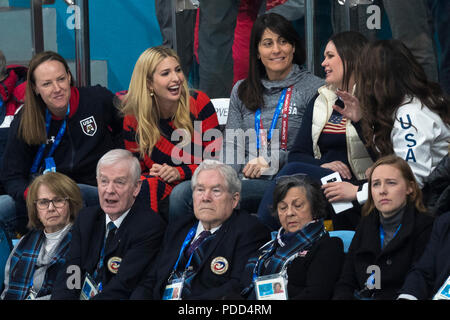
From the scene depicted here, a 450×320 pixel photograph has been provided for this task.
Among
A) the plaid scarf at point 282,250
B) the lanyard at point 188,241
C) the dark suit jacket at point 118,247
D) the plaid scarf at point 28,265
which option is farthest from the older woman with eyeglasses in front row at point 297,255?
the plaid scarf at point 28,265

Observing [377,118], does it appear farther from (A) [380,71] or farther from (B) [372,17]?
(B) [372,17]

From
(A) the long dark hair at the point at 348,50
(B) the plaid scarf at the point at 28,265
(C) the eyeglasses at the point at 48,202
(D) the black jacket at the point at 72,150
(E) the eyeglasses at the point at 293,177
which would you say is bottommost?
(B) the plaid scarf at the point at 28,265

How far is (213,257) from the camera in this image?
12.1ft

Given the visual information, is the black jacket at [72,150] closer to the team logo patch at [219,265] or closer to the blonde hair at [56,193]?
the blonde hair at [56,193]

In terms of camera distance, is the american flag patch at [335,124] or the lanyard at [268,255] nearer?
the lanyard at [268,255]

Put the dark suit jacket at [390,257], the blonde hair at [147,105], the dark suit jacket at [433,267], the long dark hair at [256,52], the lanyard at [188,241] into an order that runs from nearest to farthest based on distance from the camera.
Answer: the dark suit jacket at [433,267] < the dark suit jacket at [390,257] < the lanyard at [188,241] < the blonde hair at [147,105] < the long dark hair at [256,52]

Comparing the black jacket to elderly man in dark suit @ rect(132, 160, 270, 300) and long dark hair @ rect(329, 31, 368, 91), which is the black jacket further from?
long dark hair @ rect(329, 31, 368, 91)

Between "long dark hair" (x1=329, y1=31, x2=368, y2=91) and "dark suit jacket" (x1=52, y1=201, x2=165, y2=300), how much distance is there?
52.9 inches

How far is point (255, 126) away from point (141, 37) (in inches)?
94.4

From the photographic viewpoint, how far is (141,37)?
6.80 m

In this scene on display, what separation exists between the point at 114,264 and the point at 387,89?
5.18 feet

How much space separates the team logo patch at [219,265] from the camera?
144 inches

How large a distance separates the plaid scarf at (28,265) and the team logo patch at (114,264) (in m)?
0.31

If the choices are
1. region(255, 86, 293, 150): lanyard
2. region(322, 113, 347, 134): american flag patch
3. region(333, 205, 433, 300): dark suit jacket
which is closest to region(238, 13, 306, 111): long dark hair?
region(255, 86, 293, 150): lanyard
